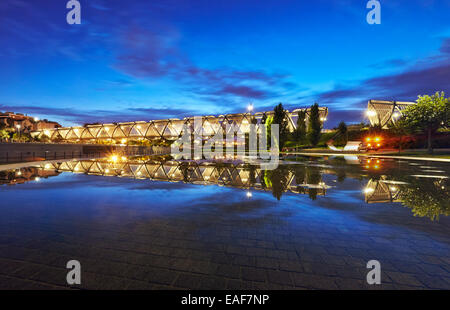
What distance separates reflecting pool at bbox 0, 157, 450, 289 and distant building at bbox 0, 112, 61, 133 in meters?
88.9

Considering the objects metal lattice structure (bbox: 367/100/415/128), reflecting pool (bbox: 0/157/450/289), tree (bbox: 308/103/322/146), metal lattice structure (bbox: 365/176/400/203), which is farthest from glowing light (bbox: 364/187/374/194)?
metal lattice structure (bbox: 367/100/415/128)

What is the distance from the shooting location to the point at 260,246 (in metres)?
4.34

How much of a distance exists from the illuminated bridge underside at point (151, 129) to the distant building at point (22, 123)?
34.2 ft

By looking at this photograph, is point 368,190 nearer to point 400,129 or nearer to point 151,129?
point 400,129

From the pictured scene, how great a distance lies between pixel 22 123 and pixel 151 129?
7079 centimetres

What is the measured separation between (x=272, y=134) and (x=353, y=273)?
2246 inches

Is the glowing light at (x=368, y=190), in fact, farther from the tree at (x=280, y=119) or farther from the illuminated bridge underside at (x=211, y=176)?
the tree at (x=280, y=119)

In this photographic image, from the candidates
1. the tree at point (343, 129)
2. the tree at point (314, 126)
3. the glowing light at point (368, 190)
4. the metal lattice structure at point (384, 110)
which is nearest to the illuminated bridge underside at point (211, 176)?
the glowing light at point (368, 190)

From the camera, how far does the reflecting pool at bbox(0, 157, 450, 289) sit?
328 cm

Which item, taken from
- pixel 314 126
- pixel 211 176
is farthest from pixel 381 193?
pixel 314 126

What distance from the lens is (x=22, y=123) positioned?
129 metres

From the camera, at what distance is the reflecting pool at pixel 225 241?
10.8 feet
